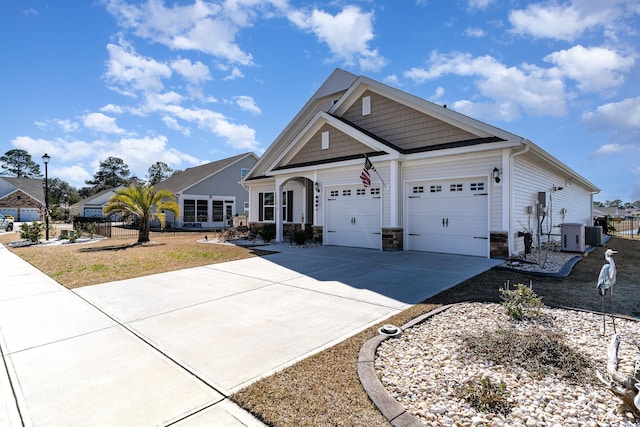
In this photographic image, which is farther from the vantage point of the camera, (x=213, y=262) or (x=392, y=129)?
(x=392, y=129)

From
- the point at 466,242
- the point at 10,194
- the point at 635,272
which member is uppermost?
the point at 10,194

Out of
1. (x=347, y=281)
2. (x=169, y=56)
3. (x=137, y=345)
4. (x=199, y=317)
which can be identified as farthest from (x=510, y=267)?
(x=169, y=56)

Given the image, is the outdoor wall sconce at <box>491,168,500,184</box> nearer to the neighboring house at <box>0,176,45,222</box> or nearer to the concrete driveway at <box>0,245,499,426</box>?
the concrete driveway at <box>0,245,499,426</box>

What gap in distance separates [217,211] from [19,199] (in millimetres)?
35069

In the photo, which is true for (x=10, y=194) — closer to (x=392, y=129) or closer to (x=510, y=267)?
(x=392, y=129)

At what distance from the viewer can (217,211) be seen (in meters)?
28.2

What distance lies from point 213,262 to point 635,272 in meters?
11.5

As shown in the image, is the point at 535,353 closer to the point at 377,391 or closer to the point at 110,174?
the point at 377,391

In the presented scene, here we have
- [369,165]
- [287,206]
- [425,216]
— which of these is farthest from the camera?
[287,206]

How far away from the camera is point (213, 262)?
9.65 m

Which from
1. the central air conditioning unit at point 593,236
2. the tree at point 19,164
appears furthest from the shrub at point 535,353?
the tree at point 19,164

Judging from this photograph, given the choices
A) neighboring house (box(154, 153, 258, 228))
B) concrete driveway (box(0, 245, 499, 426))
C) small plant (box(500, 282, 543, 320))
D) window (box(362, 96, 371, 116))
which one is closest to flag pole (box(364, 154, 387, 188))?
window (box(362, 96, 371, 116))

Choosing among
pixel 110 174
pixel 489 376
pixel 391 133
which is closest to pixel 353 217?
pixel 391 133

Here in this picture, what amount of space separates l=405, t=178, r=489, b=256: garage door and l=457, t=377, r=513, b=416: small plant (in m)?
7.69
